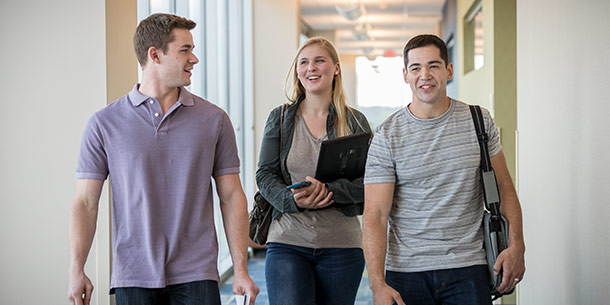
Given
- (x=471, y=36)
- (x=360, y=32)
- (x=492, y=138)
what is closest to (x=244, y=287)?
(x=492, y=138)

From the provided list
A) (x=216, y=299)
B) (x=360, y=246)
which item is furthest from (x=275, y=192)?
(x=216, y=299)

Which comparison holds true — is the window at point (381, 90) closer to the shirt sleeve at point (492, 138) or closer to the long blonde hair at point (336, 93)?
the long blonde hair at point (336, 93)

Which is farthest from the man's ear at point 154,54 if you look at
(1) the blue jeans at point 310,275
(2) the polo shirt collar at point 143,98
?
(1) the blue jeans at point 310,275

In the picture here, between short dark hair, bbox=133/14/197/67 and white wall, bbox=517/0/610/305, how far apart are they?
1.44m

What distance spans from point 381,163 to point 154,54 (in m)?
0.82

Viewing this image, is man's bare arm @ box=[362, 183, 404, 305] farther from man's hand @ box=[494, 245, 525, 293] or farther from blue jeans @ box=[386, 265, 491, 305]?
man's hand @ box=[494, 245, 525, 293]

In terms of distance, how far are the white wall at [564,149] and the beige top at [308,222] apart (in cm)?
88

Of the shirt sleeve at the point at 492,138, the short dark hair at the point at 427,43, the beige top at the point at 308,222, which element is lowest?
the beige top at the point at 308,222

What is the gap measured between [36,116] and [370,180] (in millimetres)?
1404

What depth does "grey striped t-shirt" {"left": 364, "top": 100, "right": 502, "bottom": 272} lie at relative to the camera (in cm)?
204

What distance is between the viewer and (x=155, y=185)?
1973mm

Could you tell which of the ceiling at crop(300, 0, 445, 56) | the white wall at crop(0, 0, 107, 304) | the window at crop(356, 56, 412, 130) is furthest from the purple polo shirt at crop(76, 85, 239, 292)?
the window at crop(356, 56, 412, 130)

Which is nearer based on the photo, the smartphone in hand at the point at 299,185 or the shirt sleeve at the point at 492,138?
the shirt sleeve at the point at 492,138

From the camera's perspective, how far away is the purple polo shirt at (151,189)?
1.95 metres
